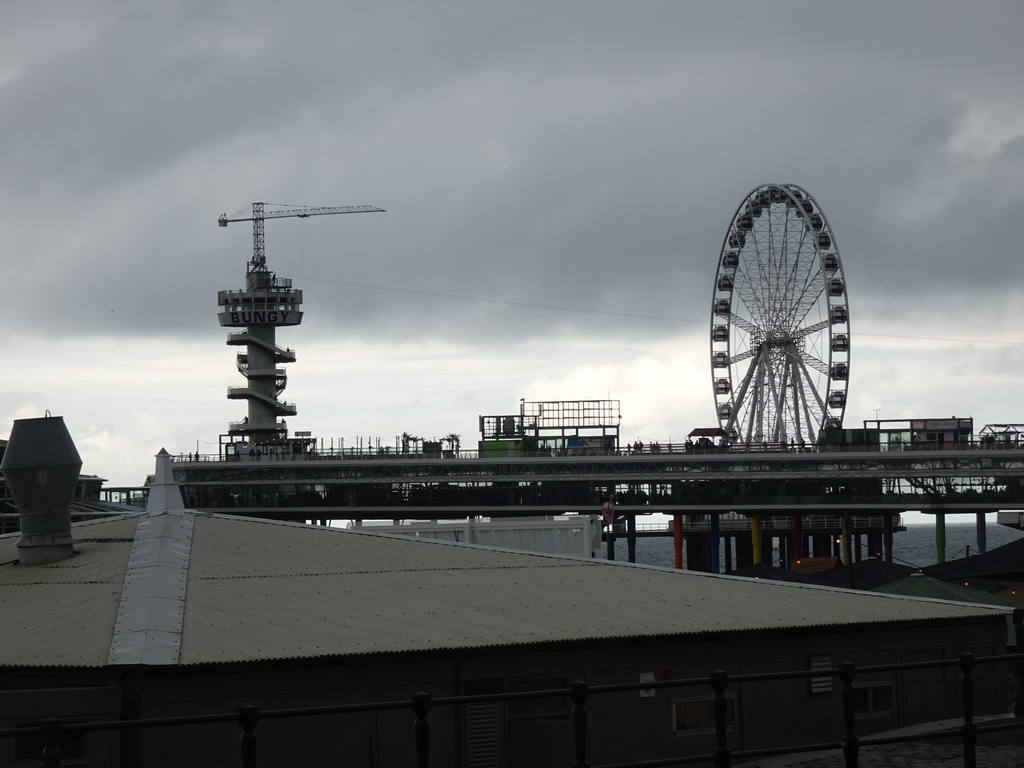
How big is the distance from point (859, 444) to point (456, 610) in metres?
103

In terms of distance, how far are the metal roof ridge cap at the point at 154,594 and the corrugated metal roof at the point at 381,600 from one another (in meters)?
0.18

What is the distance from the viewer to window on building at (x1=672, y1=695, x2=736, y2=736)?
778 inches

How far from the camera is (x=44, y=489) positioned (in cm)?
2467

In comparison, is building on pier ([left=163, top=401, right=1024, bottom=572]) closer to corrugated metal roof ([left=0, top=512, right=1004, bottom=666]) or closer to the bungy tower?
the bungy tower

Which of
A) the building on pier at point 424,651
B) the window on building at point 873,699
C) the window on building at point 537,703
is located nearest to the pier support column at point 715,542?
the building on pier at point 424,651

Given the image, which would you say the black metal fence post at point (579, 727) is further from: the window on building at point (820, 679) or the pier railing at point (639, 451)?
the pier railing at point (639, 451)

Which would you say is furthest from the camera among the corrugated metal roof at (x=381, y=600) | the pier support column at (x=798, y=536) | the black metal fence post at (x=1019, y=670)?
Answer: the pier support column at (x=798, y=536)

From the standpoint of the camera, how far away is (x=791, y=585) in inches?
1042

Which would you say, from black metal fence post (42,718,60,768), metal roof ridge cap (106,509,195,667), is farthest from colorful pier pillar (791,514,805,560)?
black metal fence post (42,718,60,768)

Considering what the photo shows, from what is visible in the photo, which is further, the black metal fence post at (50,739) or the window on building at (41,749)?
the window on building at (41,749)

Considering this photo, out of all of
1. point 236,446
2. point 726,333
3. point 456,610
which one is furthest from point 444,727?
point 236,446

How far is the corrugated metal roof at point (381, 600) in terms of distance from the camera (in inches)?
A: 735

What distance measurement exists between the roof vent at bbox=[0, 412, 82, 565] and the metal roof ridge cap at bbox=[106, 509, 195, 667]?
53.7 inches

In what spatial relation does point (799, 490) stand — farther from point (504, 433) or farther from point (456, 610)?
point (456, 610)
